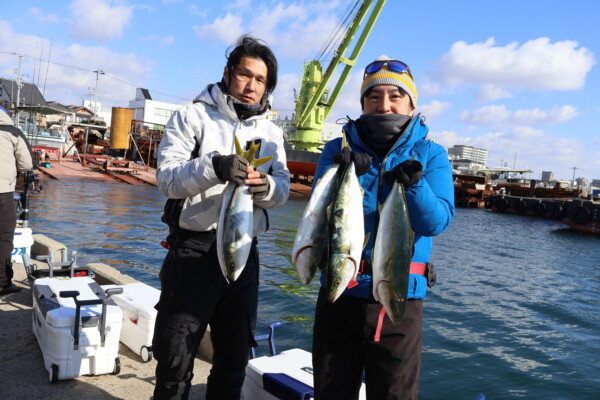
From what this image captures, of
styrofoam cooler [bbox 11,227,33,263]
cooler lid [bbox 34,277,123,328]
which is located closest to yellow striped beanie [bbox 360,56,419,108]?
cooler lid [bbox 34,277,123,328]

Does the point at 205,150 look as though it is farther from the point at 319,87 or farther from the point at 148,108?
the point at 148,108

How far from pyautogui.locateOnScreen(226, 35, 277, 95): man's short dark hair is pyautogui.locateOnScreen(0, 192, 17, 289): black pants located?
13.5ft

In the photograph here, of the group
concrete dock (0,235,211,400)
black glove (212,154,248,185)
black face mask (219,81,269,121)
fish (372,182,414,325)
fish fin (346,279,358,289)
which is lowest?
concrete dock (0,235,211,400)

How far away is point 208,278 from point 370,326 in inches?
39.9

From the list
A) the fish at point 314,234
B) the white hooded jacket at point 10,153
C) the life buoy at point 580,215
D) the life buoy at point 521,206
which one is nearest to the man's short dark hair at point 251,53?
the fish at point 314,234

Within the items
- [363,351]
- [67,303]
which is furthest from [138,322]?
[363,351]

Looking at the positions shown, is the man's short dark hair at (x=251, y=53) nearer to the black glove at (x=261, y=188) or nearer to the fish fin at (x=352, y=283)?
the black glove at (x=261, y=188)

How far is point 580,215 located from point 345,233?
37580 millimetres

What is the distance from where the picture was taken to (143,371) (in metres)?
4.15

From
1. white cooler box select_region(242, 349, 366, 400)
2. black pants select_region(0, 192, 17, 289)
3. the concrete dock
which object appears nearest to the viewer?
white cooler box select_region(242, 349, 366, 400)

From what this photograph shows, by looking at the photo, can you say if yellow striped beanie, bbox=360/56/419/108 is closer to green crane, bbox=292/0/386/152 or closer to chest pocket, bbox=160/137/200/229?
chest pocket, bbox=160/137/200/229

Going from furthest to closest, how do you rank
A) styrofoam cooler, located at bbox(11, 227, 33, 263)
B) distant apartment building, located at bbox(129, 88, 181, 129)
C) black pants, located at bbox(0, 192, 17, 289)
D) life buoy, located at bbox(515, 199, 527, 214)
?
distant apartment building, located at bbox(129, 88, 181, 129)
life buoy, located at bbox(515, 199, 527, 214)
styrofoam cooler, located at bbox(11, 227, 33, 263)
black pants, located at bbox(0, 192, 17, 289)

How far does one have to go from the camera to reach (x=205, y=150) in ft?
9.02

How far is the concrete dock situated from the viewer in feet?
11.9
